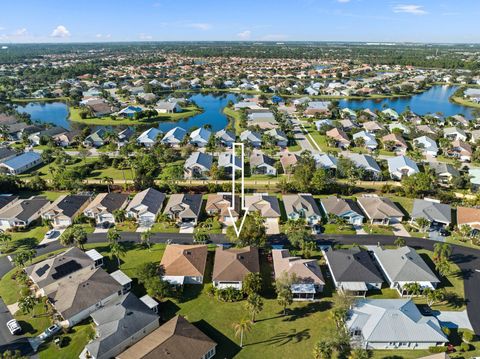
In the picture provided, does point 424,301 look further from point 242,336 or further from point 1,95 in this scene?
point 1,95

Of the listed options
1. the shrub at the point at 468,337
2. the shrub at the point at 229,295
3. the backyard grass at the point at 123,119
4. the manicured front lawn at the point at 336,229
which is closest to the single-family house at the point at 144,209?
the shrub at the point at 229,295

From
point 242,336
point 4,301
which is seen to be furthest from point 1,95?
point 242,336

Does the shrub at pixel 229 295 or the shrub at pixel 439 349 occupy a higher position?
the shrub at pixel 229 295

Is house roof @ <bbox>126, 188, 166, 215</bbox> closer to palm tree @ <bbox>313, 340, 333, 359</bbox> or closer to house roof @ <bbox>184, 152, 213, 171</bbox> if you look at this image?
house roof @ <bbox>184, 152, 213, 171</bbox>

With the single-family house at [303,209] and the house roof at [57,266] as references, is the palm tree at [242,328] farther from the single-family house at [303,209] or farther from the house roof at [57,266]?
the single-family house at [303,209]

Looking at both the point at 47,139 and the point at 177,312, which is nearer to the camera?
the point at 177,312

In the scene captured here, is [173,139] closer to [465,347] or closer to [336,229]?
[336,229]

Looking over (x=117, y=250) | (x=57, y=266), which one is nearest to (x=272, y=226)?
(x=117, y=250)
